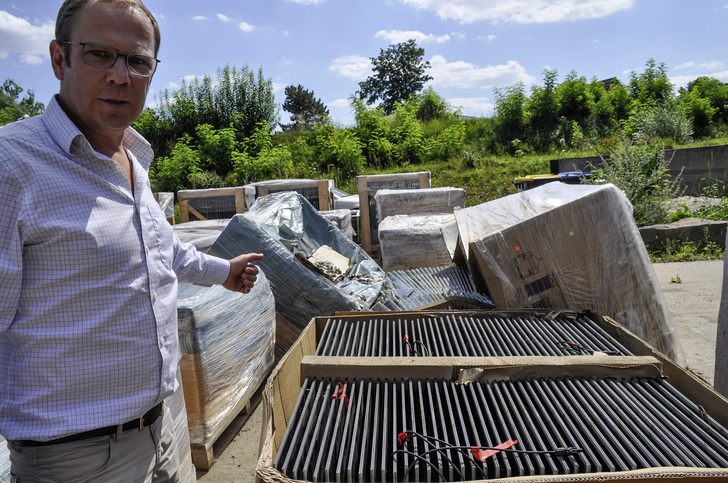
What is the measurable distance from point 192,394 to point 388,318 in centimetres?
114

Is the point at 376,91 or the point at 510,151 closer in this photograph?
the point at 510,151

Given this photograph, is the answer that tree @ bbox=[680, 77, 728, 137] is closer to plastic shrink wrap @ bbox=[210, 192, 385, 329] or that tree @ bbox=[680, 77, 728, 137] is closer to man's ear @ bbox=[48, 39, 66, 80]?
plastic shrink wrap @ bbox=[210, 192, 385, 329]

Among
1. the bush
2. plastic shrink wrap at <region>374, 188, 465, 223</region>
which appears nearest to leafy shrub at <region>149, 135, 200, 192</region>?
plastic shrink wrap at <region>374, 188, 465, 223</region>

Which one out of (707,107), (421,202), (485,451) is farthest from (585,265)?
(707,107)

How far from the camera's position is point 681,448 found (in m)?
1.21

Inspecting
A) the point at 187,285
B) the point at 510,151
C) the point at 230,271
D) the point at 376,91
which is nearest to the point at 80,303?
the point at 230,271

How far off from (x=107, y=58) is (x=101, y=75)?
6 centimetres

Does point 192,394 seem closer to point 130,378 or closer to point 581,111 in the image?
point 130,378

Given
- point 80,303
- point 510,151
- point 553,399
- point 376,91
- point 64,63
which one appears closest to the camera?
point 80,303

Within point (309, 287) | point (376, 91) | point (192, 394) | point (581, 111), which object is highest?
point (376, 91)

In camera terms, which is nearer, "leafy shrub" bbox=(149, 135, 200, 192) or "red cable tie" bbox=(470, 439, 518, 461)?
"red cable tie" bbox=(470, 439, 518, 461)

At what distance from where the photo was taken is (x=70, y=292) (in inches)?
43.9

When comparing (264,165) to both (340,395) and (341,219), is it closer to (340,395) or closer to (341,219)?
(341,219)

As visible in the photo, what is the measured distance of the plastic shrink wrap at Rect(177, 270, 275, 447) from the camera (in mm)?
2348
